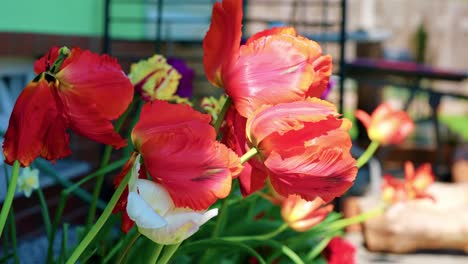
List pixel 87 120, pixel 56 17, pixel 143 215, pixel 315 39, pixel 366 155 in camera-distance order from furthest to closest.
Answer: pixel 315 39 → pixel 56 17 → pixel 366 155 → pixel 87 120 → pixel 143 215

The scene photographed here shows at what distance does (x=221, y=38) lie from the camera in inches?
25.8

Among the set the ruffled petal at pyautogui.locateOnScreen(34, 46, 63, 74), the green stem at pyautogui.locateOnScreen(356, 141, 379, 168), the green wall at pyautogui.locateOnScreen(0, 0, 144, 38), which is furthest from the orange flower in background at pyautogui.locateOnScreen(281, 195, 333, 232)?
the green wall at pyautogui.locateOnScreen(0, 0, 144, 38)

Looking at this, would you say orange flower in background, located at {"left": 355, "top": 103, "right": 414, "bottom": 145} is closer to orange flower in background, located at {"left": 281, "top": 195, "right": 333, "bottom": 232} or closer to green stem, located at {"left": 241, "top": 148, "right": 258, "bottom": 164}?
orange flower in background, located at {"left": 281, "top": 195, "right": 333, "bottom": 232}

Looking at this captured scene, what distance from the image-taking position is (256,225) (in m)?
1.32

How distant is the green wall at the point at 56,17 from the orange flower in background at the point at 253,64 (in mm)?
1885

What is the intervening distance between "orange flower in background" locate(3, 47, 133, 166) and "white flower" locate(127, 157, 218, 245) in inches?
3.3

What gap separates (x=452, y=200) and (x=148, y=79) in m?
3.90

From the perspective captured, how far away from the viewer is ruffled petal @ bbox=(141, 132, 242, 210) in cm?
55

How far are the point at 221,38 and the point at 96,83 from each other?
4.1 inches

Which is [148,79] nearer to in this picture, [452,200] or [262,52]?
[262,52]

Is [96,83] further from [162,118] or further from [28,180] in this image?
[28,180]

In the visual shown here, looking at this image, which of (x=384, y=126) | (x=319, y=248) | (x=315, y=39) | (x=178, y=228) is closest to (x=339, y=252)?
(x=319, y=248)

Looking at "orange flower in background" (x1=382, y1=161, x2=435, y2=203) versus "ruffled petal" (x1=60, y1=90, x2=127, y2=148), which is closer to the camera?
"ruffled petal" (x1=60, y1=90, x2=127, y2=148)

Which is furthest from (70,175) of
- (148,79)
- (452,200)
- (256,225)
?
(452,200)
